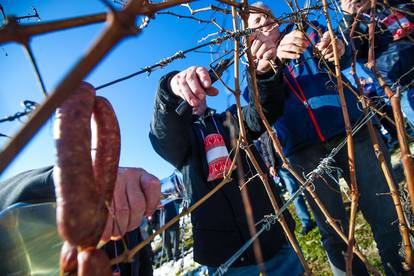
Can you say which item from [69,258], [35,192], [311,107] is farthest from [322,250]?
[69,258]

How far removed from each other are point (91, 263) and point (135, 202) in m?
0.39

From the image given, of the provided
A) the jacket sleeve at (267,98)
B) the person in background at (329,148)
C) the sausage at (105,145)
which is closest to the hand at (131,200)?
the sausage at (105,145)

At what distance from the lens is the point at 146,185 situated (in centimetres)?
78

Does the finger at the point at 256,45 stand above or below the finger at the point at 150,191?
above

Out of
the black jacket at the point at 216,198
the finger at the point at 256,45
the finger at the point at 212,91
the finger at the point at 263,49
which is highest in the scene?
the finger at the point at 256,45

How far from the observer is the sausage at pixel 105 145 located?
0.45 m

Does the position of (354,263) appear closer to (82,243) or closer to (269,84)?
(269,84)

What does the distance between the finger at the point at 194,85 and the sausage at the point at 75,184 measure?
1.88 ft

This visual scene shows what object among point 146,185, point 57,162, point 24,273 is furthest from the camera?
point 24,273

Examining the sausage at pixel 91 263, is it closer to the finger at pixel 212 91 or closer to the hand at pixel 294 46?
the finger at pixel 212 91

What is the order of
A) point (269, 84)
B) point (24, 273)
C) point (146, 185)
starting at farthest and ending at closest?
point (269, 84)
point (24, 273)
point (146, 185)

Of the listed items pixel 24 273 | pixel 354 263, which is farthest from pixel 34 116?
pixel 354 263

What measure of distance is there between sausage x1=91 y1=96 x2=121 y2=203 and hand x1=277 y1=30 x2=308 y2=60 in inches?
40.1

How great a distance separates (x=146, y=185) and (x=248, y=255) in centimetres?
146
